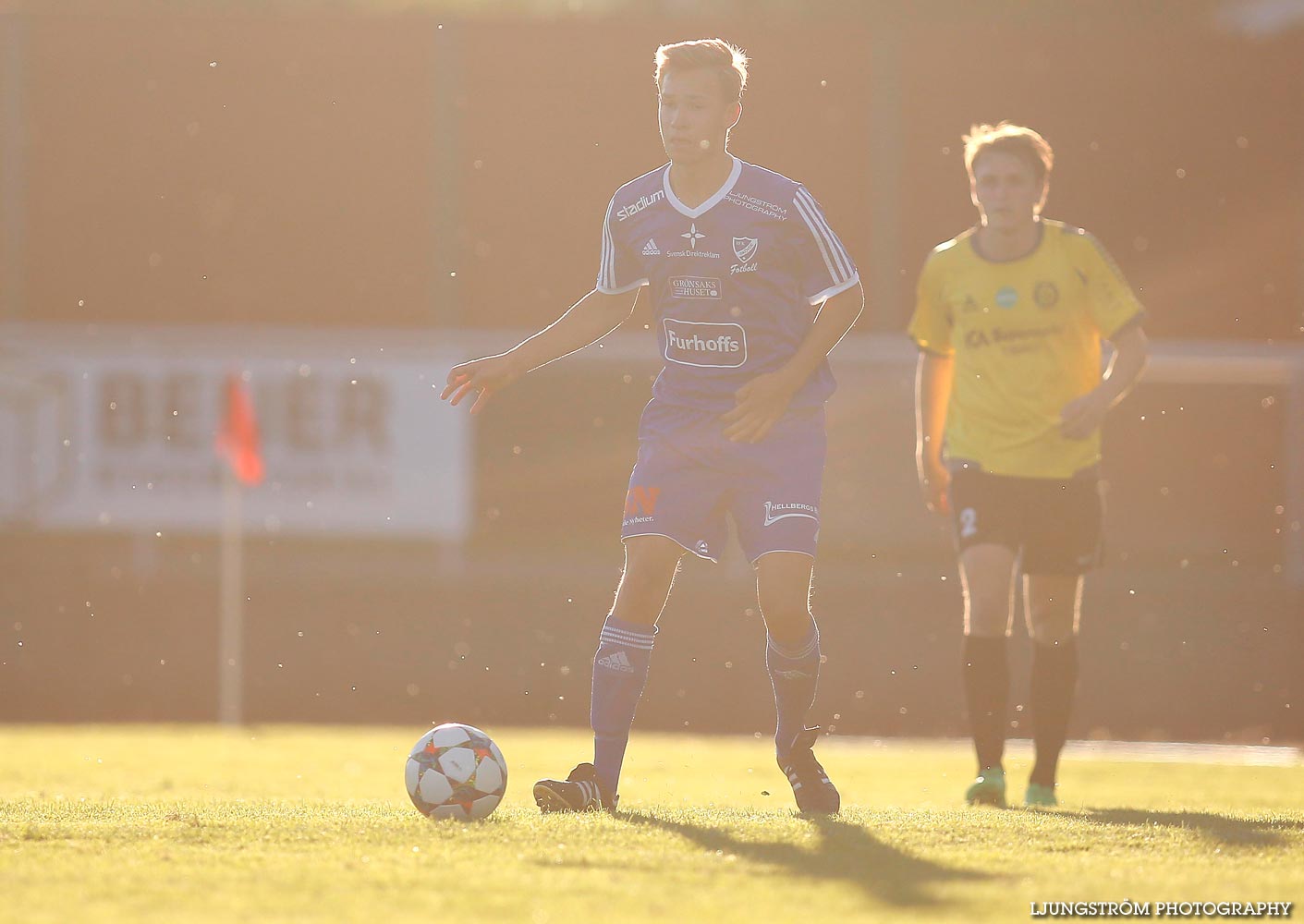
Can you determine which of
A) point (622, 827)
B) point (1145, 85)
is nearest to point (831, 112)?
point (1145, 85)

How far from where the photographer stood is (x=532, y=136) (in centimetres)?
2852

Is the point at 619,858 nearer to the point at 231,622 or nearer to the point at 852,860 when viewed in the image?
the point at 852,860

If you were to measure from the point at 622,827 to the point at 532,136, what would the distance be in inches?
962

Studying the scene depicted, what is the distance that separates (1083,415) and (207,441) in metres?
12.1

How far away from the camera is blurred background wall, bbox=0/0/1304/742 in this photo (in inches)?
585

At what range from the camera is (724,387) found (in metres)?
5.50

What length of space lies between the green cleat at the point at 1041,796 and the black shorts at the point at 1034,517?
28.0 inches

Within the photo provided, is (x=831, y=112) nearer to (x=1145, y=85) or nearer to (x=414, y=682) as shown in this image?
(x=1145, y=85)

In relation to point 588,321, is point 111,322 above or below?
above

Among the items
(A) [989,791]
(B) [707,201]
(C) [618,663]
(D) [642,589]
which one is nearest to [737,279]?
(B) [707,201]

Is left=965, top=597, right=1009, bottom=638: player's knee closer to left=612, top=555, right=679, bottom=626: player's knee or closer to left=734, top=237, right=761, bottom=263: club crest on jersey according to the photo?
left=612, top=555, right=679, bottom=626: player's knee

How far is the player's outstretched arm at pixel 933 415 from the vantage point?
269 inches

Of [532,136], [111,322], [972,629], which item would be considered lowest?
[972,629]

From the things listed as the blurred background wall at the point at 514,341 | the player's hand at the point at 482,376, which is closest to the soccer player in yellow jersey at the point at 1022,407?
the player's hand at the point at 482,376
